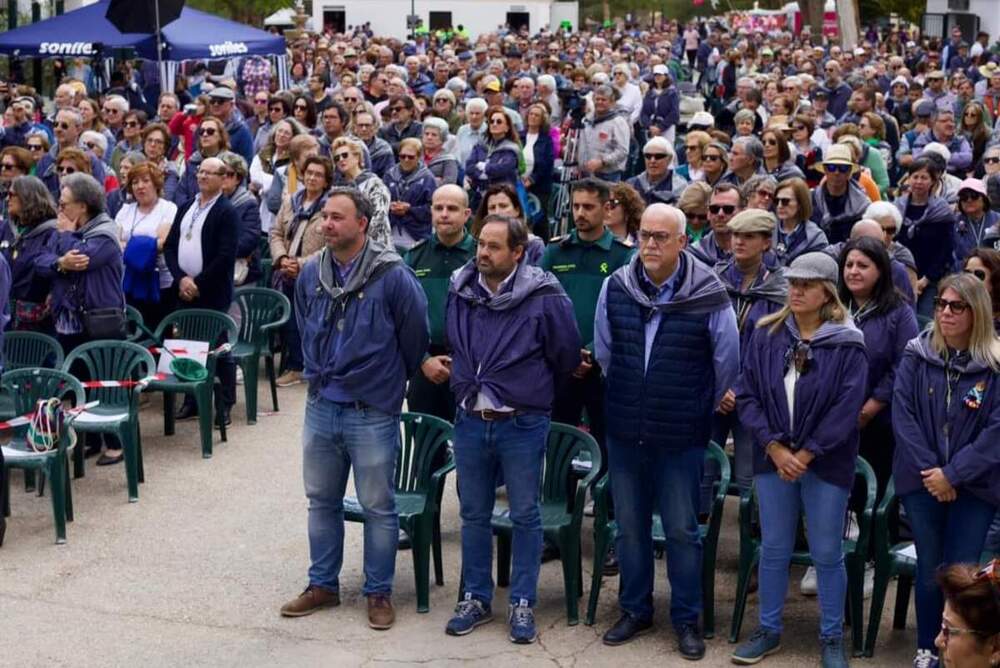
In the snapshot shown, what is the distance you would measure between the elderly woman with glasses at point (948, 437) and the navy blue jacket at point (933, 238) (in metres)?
4.78

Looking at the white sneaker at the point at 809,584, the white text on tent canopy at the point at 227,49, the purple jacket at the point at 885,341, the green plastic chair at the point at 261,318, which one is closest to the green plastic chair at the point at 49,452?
the green plastic chair at the point at 261,318

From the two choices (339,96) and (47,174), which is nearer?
(47,174)

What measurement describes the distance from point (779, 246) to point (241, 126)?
7.58m

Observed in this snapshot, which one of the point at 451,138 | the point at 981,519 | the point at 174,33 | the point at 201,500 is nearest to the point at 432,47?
the point at 174,33

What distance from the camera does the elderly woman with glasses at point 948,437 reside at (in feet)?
21.7

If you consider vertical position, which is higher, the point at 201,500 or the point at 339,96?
the point at 339,96

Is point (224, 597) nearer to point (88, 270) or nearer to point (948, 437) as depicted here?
point (88, 270)

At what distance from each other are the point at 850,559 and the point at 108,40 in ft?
49.3

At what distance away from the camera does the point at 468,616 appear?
7.43m

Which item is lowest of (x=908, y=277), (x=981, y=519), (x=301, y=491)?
(x=301, y=491)

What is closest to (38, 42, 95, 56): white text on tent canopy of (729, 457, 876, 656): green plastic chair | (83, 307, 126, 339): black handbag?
(83, 307, 126, 339): black handbag

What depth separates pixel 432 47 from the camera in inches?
1608

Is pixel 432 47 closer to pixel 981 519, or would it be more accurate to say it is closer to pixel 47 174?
pixel 47 174

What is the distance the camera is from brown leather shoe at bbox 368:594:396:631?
746cm
